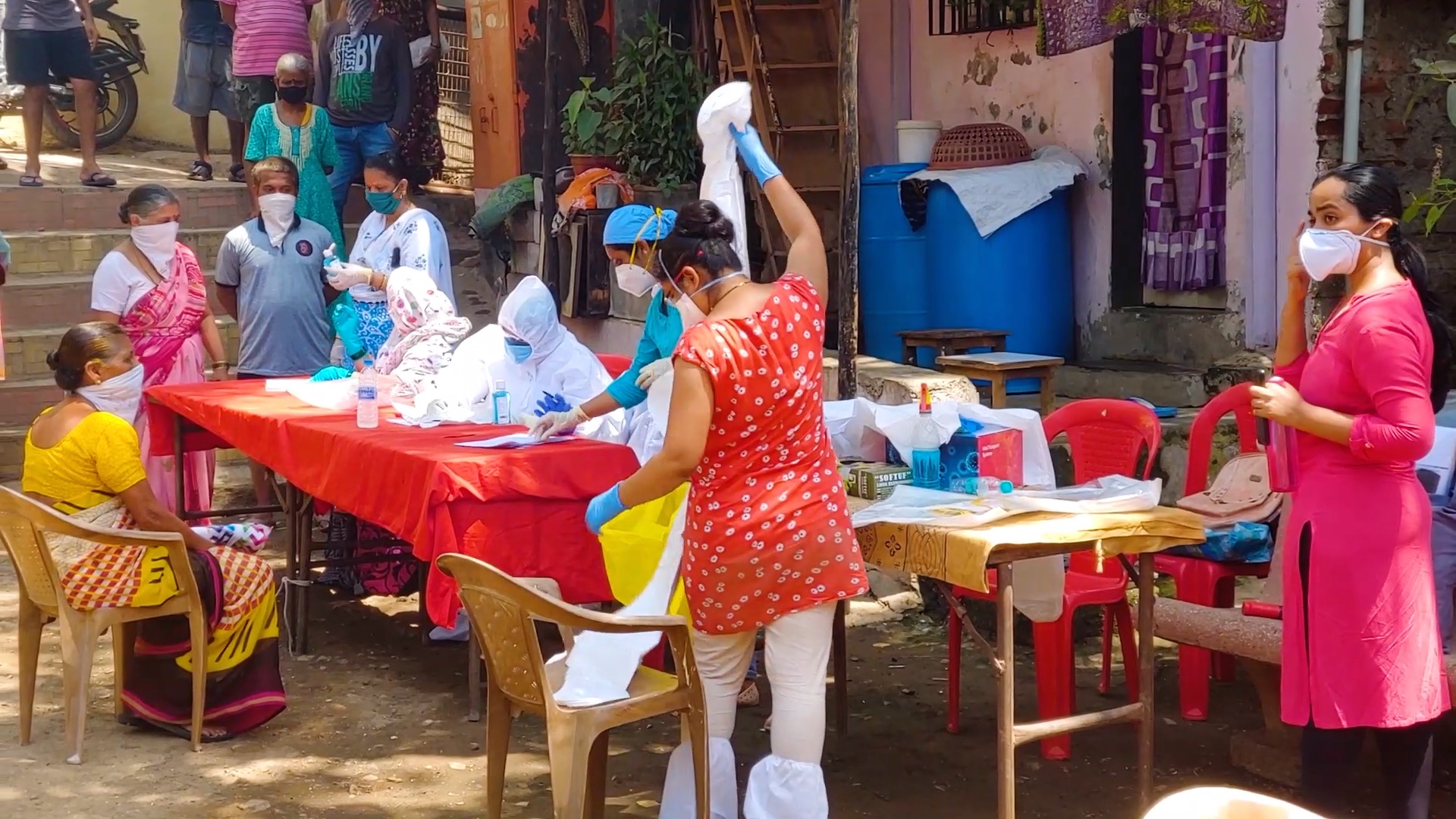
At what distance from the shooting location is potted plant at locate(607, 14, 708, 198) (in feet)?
31.3

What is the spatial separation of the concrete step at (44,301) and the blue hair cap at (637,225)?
19.5 ft

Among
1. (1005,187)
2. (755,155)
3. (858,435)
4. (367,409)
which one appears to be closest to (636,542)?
(858,435)

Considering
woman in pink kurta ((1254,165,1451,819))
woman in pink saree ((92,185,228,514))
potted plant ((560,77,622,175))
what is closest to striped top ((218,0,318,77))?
potted plant ((560,77,622,175))

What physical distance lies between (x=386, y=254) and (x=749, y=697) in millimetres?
2528

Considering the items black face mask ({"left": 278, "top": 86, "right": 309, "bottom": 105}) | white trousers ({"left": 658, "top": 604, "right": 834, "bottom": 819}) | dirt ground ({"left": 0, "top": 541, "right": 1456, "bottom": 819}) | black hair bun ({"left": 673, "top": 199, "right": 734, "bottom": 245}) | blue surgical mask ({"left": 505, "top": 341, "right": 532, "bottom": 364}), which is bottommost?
dirt ground ({"left": 0, "top": 541, "right": 1456, "bottom": 819})

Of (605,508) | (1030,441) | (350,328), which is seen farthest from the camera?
(350,328)

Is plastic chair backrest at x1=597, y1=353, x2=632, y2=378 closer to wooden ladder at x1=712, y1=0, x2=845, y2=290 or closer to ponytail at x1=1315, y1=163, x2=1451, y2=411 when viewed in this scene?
wooden ladder at x1=712, y1=0, x2=845, y2=290

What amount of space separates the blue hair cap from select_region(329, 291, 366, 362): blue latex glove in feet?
7.20

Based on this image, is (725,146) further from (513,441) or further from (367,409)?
(367,409)

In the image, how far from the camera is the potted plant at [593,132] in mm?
9719

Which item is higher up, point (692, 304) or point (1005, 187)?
point (1005, 187)

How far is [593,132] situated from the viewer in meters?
9.80

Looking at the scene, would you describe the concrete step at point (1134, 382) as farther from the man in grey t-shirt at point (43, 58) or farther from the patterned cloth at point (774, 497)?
the man in grey t-shirt at point (43, 58)

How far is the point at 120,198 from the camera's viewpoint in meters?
10.5
